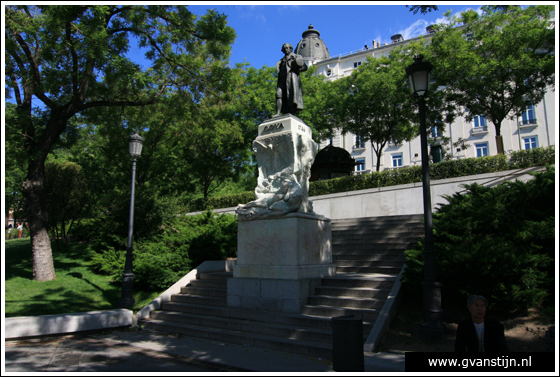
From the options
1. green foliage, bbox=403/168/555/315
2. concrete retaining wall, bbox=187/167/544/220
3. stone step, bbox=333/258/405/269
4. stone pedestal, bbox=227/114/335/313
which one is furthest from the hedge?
stone pedestal, bbox=227/114/335/313

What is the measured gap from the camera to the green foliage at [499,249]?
21.9 feet

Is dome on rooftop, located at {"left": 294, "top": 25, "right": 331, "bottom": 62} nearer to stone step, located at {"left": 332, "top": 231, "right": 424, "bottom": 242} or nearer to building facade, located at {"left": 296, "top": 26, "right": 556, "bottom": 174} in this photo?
building facade, located at {"left": 296, "top": 26, "right": 556, "bottom": 174}

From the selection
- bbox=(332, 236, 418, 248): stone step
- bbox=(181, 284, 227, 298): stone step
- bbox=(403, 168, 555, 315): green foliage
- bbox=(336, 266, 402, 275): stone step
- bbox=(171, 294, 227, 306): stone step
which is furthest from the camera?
bbox=(332, 236, 418, 248): stone step

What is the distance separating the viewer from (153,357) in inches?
254

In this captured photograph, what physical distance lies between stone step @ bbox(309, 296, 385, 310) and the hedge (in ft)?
43.7

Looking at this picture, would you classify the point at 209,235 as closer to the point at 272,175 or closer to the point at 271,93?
the point at 272,175

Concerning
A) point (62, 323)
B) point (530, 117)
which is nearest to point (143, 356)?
point (62, 323)

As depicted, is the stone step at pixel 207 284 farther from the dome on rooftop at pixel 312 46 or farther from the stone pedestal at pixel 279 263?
the dome on rooftop at pixel 312 46

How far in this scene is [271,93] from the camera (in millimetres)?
27109

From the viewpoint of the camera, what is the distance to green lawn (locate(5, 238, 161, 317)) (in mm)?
10188

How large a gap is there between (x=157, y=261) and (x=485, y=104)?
19.8 metres

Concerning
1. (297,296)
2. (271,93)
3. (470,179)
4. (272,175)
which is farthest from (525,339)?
(271,93)

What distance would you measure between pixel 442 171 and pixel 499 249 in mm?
13209

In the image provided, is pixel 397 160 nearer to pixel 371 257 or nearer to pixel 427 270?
pixel 371 257
